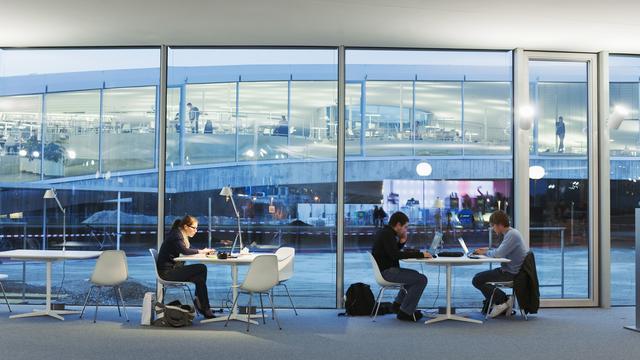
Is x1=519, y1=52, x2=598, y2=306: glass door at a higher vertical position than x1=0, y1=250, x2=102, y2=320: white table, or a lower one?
higher

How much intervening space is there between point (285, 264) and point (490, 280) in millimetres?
2157

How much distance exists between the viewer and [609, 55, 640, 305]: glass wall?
9.15 meters

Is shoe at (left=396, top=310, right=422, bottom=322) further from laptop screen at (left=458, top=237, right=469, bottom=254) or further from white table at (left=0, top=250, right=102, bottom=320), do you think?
white table at (left=0, top=250, right=102, bottom=320)

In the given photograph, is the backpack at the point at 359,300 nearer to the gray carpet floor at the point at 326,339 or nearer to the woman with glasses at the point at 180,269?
the gray carpet floor at the point at 326,339

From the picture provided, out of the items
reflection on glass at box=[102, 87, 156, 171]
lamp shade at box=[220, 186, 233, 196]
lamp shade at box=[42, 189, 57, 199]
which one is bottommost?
lamp shade at box=[42, 189, 57, 199]

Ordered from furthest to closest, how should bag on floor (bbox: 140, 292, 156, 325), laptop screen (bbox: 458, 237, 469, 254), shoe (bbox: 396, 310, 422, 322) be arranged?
laptop screen (bbox: 458, 237, 469, 254)
shoe (bbox: 396, 310, 422, 322)
bag on floor (bbox: 140, 292, 156, 325)

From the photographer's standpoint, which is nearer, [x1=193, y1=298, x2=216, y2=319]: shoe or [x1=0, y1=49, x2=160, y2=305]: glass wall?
[x1=193, y1=298, x2=216, y2=319]: shoe

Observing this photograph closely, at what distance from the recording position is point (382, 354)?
6.12 meters

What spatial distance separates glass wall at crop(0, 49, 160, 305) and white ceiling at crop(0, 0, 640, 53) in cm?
40

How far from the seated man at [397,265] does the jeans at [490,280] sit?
752 mm

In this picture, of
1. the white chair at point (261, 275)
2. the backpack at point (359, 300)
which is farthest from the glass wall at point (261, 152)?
the white chair at point (261, 275)

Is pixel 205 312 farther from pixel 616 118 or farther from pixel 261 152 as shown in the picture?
pixel 616 118

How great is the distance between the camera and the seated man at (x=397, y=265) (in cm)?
780

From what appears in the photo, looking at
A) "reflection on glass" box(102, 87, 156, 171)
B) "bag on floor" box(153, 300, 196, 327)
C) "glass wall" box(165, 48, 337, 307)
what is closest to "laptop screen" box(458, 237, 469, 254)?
"glass wall" box(165, 48, 337, 307)
